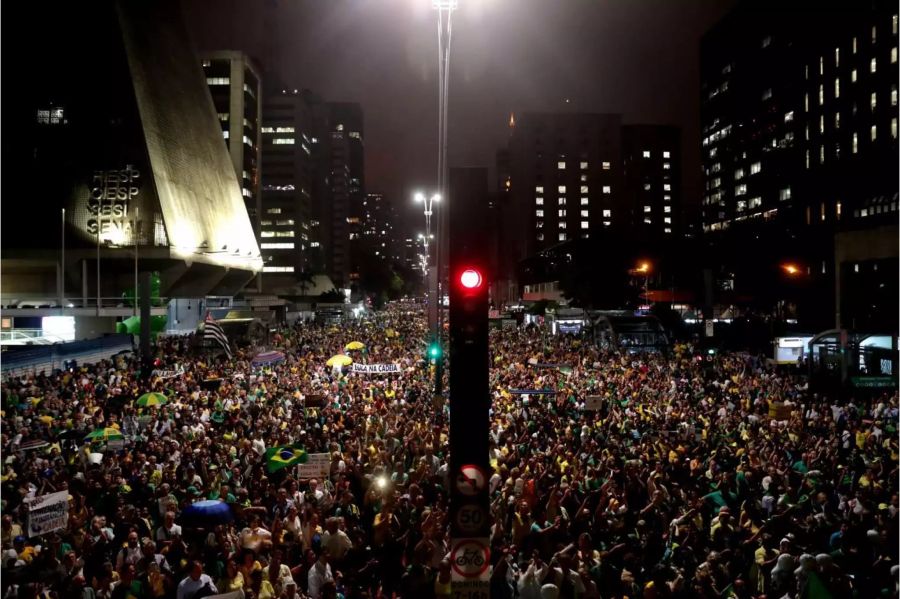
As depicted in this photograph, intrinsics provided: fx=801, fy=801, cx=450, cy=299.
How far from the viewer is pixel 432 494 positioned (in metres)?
12.7

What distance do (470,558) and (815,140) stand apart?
8250 centimetres

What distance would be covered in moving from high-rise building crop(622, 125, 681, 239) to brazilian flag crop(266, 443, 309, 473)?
559ft

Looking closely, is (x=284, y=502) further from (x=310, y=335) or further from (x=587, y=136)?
(x=587, y=136)

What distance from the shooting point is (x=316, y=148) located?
17438 centimetres

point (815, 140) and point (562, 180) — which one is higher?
point (562, 180)

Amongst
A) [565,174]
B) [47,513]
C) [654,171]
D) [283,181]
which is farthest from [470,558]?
[654,171]

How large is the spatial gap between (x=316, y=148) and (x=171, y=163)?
117666 mm


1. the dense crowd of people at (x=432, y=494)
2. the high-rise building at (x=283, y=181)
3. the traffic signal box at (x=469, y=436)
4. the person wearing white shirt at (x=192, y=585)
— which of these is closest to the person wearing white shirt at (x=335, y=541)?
the dense crowd of people at (x=432, y=494)

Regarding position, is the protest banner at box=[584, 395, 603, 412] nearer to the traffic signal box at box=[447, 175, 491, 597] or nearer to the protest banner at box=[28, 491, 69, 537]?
the protest banner at box=[28, 491, 69, 537]

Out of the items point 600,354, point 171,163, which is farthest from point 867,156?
point 171,163

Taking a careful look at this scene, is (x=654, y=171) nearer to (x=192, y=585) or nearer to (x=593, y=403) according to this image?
(x=593, y=403)

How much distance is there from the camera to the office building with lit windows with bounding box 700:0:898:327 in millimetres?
40594

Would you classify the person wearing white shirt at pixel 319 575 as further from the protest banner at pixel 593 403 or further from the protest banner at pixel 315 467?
the protest banner at pixel 593 403

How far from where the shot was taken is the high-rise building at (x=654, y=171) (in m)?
178
